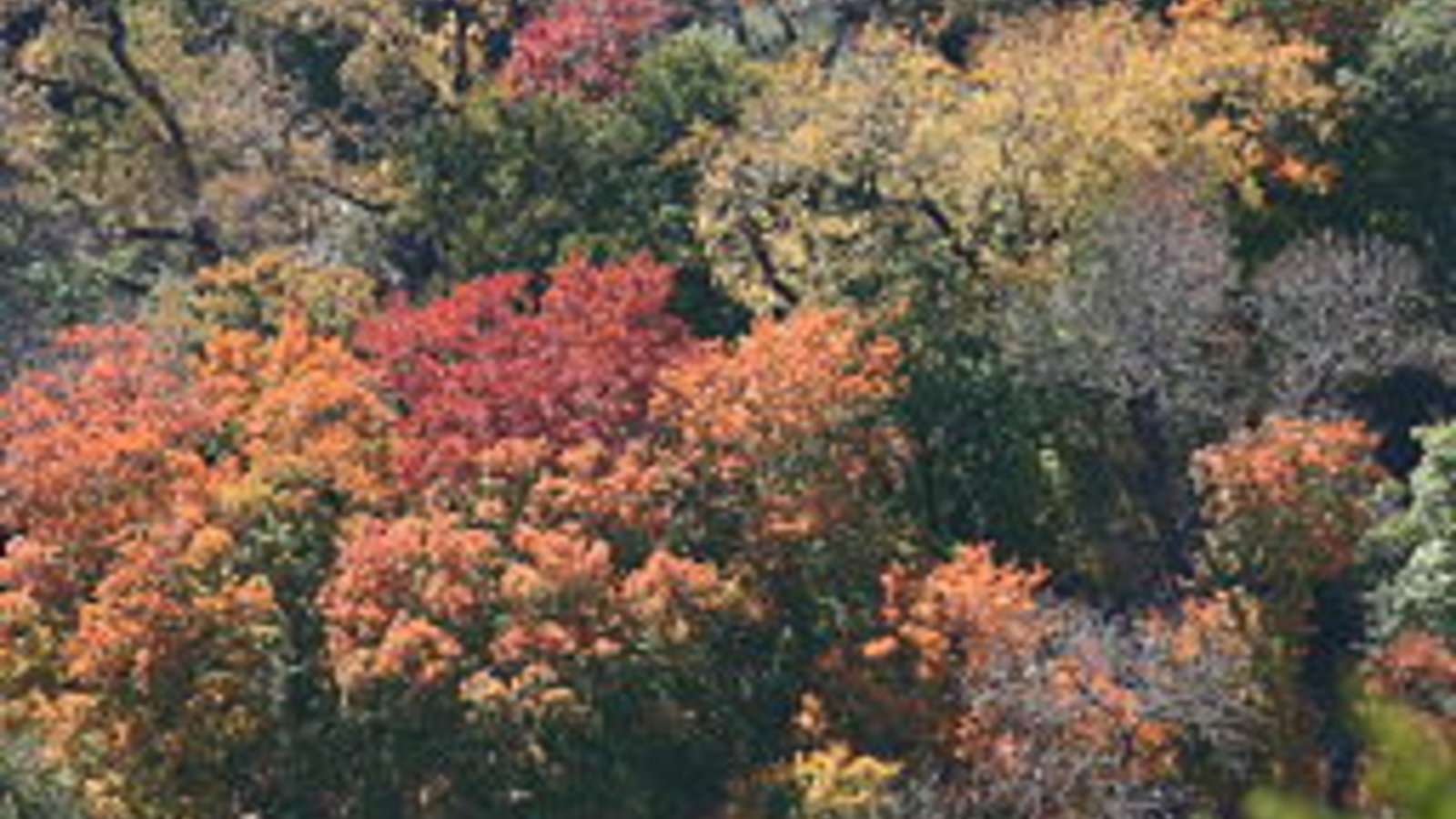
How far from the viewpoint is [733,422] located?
28828 millimetres

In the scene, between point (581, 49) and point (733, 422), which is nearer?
point (733, 422)

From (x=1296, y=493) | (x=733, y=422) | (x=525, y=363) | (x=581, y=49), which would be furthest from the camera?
(x=581, y=49)

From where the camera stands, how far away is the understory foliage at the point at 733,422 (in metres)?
26.6

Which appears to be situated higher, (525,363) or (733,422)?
(525,363)

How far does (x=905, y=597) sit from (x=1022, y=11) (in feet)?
65.2

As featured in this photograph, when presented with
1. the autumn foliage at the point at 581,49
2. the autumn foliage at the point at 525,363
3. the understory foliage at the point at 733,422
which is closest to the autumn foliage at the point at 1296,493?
the understory foliage at the point at 733,422

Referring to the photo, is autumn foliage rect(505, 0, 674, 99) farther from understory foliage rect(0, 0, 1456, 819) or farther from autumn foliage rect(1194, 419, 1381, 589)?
autumn foliage rect(1194, 419, 1381, 589)

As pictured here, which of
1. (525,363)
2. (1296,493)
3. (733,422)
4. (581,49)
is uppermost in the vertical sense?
(581,49)

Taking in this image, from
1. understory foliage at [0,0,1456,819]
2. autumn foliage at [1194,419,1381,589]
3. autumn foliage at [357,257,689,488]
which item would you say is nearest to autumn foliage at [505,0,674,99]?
understory foliage at [0,0,1456,819]

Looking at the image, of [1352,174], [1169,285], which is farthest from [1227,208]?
[1169,285]

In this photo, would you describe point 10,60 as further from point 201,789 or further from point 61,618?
point 201,789

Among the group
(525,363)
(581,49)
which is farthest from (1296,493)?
(581,49)

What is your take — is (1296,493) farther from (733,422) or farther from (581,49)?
(581,49)

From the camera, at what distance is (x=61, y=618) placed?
2722cm
